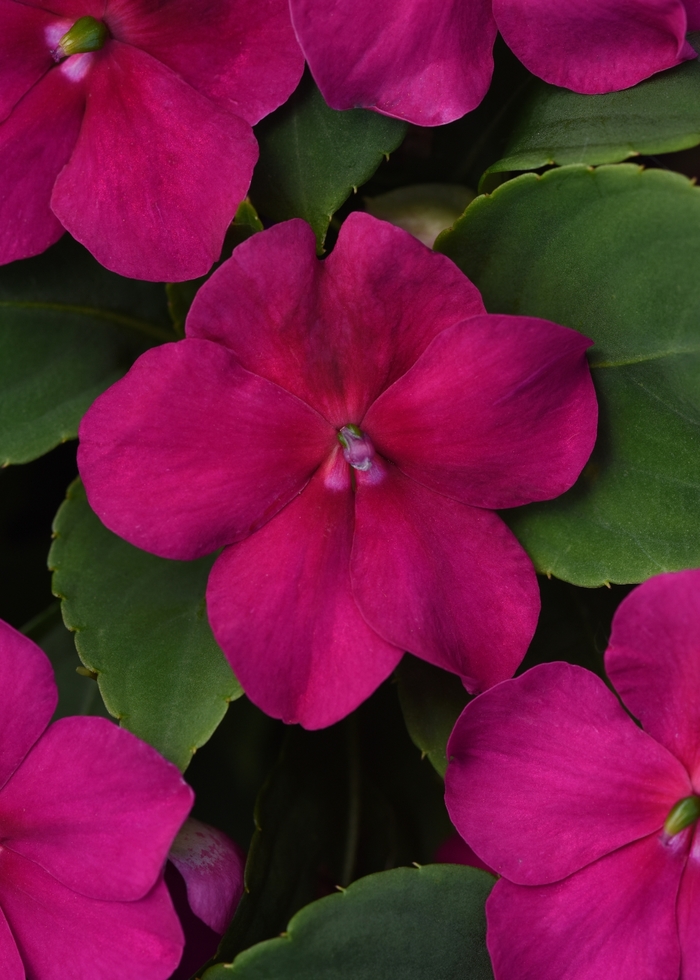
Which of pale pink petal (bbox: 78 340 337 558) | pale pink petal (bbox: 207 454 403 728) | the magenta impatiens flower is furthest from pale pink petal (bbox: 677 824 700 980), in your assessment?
pale pink petal (bbox: 78 340 337 558)

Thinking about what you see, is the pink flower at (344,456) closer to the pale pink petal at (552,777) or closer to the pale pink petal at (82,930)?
the pale pink petal at (552,777)

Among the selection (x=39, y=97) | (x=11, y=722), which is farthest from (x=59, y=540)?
(x=39, y=97)

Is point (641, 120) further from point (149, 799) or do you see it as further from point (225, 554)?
point (149, 799)

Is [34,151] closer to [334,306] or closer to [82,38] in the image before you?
[82,38]

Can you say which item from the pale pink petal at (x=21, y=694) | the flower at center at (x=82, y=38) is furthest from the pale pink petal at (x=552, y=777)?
the flower at center at (x=82, y=38)

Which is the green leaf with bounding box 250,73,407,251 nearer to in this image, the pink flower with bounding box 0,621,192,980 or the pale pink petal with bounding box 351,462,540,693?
the pale pink petal with bounding box 351,462,540,693


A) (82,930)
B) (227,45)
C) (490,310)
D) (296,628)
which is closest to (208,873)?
(82,930)
